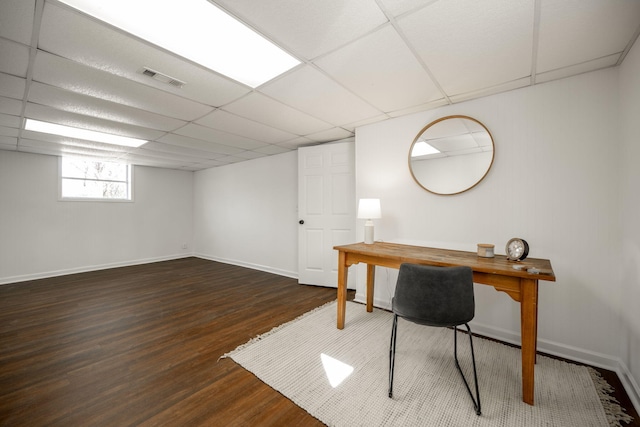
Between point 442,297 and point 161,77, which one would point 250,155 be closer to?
point 161,77

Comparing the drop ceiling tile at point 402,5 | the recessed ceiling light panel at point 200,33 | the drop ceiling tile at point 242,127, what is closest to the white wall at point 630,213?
the drop ceiling tile at point 402,5

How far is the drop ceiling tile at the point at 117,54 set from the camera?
1.43m

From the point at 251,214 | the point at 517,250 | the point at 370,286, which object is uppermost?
the point at 251,214

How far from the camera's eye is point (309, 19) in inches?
56.8

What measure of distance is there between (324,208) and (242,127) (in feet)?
5.48

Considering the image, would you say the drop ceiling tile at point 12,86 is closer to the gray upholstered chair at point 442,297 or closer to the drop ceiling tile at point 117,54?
the drop ceiling tile at point 117,54

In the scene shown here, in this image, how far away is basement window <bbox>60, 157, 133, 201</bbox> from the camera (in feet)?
16.0

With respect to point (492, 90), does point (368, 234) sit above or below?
below

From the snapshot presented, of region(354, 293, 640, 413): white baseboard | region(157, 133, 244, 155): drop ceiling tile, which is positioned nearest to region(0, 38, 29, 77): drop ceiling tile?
region(157, 133, 244, 155): drop ceiling tile

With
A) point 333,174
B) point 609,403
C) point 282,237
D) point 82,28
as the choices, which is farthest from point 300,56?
point 282,237

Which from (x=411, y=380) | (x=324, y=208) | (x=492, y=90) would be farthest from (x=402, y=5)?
(x=324, y=208)

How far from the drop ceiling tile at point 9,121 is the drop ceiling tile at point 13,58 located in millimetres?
1390

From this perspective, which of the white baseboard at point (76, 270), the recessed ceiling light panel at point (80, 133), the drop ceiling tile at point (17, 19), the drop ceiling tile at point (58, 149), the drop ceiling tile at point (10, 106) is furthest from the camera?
the white baseboard at point (76, 270)

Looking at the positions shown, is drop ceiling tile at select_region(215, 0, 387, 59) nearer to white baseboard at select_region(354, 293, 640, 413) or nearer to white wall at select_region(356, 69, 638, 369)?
white wall at select_region(356, 69, 638, 369)
